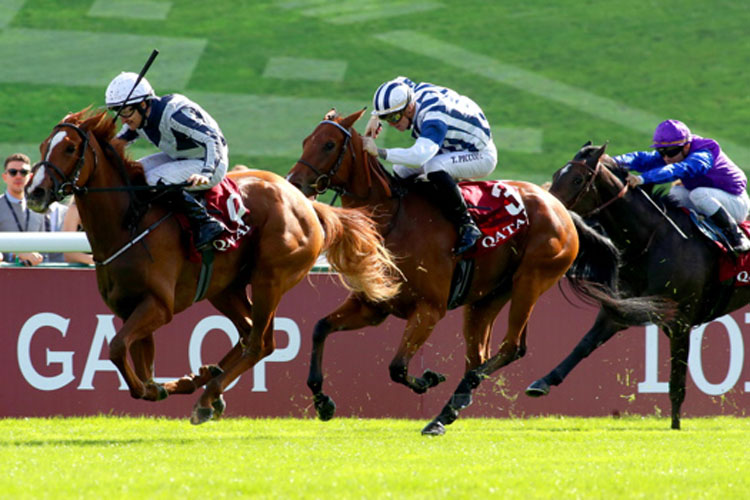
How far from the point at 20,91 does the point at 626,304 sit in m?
20.7

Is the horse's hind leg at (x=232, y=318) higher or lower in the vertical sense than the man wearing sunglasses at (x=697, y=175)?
lower

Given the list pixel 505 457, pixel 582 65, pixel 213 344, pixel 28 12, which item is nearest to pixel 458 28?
pixel 582 65

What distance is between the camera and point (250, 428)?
7.97 meters

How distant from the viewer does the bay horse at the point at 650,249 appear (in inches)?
342

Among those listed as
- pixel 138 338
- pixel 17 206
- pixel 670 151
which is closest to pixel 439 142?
pixel 138 338

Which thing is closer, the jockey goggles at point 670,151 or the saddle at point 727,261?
the saddle at point 727,261

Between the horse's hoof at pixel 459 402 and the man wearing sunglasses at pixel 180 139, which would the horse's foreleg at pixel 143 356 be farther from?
the horse's hoof at pixel 459 402

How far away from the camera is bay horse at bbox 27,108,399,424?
21.0 ft

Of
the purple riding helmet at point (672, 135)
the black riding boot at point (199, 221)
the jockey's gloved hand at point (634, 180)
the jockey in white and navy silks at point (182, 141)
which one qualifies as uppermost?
the jockey in white and navy silks at point (182, 141)

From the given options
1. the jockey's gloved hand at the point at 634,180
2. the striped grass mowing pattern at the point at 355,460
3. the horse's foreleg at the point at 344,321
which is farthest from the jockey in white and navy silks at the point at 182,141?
the jockey's gloved hand at the point at 634,180

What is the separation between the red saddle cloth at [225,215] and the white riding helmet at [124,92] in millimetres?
654

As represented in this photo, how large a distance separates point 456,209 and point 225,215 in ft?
4.77

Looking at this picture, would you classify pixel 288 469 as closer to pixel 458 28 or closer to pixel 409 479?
pixel 409 479

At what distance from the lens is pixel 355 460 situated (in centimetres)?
571
